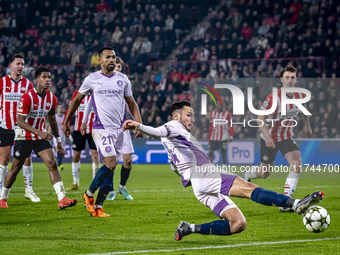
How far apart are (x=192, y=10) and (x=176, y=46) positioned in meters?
1.97

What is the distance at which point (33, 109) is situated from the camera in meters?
6.75

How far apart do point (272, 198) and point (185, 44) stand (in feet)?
53.6

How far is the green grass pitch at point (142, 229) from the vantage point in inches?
A: 169

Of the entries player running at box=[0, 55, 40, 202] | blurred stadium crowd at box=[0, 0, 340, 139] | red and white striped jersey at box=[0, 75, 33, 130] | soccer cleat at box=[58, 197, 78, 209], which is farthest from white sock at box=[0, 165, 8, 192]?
blurred stadium crowd at box=[0, 0, 340, 139]

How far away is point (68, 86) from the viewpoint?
2006cm

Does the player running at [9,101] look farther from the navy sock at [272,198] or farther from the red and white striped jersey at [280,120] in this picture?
the navy sock at [272,198]

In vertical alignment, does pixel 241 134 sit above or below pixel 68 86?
below

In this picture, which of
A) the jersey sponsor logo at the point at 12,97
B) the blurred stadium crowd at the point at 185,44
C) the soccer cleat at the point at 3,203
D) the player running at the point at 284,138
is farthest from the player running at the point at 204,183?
the blurred stadium crowd at the point at 185,44

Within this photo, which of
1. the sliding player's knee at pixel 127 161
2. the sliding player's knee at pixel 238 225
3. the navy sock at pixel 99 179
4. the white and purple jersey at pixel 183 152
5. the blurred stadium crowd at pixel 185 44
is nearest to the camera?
the sliding player's knee at pixel 238 225

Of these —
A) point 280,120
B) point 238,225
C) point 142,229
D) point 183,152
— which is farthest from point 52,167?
point 280,120

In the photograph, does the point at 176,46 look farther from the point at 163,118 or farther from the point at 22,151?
the point at 22,151

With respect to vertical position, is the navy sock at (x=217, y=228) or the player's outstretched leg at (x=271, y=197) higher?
the player's outstretched leg at (x=271, y=197)

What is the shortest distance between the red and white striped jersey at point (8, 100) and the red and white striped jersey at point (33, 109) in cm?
52

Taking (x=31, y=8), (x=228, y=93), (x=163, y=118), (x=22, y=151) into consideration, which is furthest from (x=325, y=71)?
(x=31, y=8)
